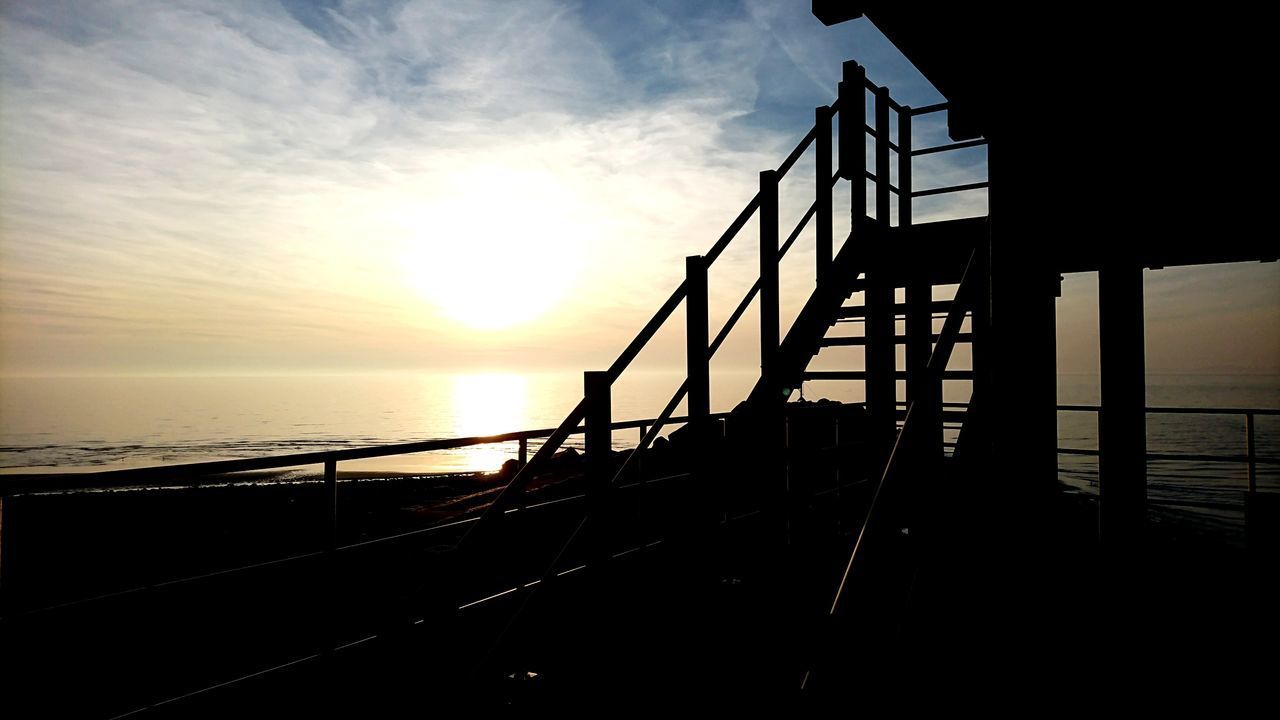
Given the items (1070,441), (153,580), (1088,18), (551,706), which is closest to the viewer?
(1088,18)

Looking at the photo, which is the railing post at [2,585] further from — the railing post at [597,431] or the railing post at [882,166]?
the railing post at [882,166]

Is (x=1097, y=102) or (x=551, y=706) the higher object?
(x=1097, y=102)

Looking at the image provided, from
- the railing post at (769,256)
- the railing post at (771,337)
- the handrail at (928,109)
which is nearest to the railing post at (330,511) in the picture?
the railing post at (771,337)

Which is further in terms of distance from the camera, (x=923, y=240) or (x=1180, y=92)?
(x=923, y=240)

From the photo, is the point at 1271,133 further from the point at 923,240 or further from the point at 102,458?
the point at 102,458

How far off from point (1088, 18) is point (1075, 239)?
8.08 ft

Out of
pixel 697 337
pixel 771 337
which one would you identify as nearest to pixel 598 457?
pixel 697 337

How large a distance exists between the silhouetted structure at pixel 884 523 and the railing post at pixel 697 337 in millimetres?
16

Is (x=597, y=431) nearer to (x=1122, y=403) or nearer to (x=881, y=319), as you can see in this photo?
(x=881, y=319)

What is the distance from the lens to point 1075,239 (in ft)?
15.4

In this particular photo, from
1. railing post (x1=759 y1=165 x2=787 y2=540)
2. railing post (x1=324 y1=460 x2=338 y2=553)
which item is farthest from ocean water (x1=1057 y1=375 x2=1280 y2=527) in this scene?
railing post (x1=324 y1=460 x2=338 y2=553)

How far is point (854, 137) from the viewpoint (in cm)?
596

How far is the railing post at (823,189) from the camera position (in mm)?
5566

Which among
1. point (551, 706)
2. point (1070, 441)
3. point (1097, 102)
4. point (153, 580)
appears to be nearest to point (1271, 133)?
point (1097, 102)
